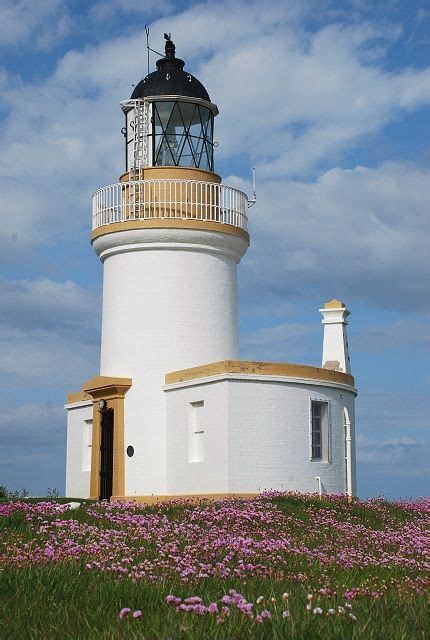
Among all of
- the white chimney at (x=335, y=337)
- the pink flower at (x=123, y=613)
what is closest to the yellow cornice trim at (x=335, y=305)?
the white chimney at (x=335, y=337)

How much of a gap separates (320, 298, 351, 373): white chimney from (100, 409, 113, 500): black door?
6339mm

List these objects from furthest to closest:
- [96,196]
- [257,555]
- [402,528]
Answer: [96,196] → [402,528] → [257,555]

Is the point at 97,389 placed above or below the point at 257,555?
above

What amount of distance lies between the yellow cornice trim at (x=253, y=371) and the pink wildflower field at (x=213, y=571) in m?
3.02

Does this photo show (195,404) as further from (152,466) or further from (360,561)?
(360,561)

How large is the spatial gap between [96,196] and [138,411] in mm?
6111

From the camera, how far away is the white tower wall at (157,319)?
25281 millimetres

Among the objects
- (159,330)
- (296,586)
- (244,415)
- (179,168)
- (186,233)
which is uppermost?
(179,168)

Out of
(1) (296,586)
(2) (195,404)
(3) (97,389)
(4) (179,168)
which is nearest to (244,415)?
(2) (195,404)

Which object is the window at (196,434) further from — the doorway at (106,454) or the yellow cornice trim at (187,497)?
the doorway at (106,454)

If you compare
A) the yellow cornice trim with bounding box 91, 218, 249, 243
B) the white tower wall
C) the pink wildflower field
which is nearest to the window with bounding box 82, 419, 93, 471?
the white tower wall

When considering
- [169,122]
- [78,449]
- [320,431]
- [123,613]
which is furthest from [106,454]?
[123,613]

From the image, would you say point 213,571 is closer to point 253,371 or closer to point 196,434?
point 253,371

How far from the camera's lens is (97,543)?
14391 millimetres
